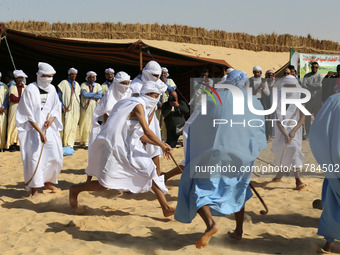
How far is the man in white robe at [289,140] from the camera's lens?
22.1 feet

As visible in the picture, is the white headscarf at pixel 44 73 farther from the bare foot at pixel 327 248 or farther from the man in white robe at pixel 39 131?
the bare foot at pixel 327 248

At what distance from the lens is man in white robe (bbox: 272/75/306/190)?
6746 mm

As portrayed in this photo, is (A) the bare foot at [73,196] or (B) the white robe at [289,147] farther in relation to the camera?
(B) the white robe at [289,147]

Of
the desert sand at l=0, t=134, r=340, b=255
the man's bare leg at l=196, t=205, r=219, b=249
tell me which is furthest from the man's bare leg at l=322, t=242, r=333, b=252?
the man's bare leg at l=196, t=205, r=219, b=249

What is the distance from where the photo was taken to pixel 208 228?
12.4 feet

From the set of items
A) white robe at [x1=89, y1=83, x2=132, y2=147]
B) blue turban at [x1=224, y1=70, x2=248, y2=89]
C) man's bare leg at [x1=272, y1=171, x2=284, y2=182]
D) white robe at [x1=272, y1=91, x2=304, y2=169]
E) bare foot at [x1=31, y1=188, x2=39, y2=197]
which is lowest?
bare foot at [x1=31, y1=188, x2=39, y2=197]

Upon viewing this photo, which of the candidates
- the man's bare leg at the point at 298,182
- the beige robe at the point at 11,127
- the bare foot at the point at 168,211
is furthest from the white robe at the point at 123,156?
the beige robe at the point at 11,127

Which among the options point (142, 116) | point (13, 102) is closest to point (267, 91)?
point (13, 102)

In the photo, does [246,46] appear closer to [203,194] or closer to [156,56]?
[156,56]

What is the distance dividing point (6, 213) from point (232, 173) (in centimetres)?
290

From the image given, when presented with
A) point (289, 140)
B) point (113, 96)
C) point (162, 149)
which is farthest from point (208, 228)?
point (113, 96)

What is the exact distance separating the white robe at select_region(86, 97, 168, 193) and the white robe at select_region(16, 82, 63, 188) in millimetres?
1534

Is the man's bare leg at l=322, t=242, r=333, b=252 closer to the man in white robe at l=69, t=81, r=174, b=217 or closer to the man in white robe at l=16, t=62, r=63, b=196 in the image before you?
the man in white robe at l=69, t=81, r=174, b=217

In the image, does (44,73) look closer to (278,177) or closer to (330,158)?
(278,177)
